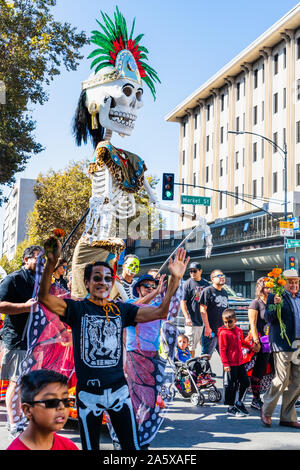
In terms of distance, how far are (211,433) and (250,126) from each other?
43616 millimetres

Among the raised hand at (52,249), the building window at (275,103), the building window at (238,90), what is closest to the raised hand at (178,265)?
the raised hand at (52,249)

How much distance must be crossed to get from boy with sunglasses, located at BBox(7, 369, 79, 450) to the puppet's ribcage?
367 cm

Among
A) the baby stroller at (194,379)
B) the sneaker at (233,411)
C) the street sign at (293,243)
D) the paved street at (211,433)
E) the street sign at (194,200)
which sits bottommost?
the paved street at (211,433)

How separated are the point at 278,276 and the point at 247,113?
43.3 metres

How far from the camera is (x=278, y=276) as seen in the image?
21.4ft

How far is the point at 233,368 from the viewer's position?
23.6 ft

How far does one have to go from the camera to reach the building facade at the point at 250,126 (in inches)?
1608

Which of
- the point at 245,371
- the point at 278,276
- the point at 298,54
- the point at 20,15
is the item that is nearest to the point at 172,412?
the point at 245,371

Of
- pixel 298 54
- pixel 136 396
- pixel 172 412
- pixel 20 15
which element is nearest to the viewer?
pixel 136 396

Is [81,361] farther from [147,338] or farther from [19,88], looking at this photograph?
[19,88]

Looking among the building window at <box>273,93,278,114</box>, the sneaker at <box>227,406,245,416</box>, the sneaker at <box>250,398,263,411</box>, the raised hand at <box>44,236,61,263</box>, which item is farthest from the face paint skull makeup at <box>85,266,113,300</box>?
the building window at <box>273,93,278,114</box>

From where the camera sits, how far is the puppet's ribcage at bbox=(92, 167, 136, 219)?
6.16m

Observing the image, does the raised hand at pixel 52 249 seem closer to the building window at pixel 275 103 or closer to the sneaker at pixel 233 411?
the sneaker at pixel 233 411

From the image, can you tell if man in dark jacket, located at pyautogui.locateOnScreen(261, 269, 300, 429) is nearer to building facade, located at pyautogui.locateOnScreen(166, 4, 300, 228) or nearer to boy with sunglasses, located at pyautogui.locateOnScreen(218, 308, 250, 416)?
boy with sunglasses, located at pyautogui.locateOnScreen(218, 308, 250, 416)
